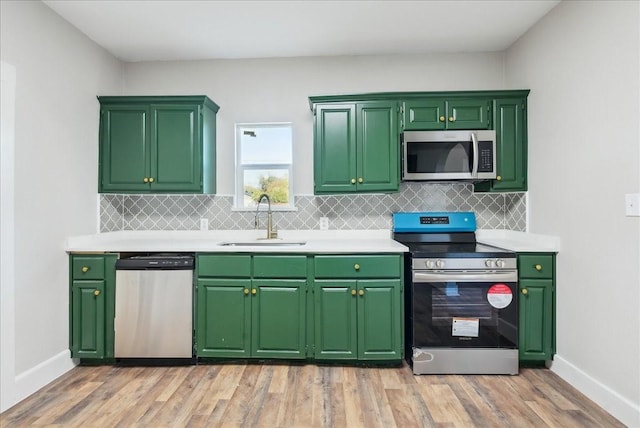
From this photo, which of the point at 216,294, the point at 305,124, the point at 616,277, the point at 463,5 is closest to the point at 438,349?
the point at 616,277

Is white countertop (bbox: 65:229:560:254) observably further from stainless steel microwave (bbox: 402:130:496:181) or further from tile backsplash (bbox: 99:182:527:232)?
stainless steel microwave (bbox: 402:130:496:181)

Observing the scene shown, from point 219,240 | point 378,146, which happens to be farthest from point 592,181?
point 219,240

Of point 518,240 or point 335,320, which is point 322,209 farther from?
point 518,240

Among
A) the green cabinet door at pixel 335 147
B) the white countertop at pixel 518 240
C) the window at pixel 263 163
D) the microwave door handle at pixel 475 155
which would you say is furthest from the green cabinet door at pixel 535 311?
the window at pixel 263 163

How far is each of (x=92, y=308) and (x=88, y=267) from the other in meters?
0.31

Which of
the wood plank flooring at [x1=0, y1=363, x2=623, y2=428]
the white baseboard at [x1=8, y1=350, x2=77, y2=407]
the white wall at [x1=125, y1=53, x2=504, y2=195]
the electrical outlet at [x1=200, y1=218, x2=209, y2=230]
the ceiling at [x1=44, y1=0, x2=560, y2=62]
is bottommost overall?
the wood plank flooring at [x1=0, y1=363, x2=623, y2=428]

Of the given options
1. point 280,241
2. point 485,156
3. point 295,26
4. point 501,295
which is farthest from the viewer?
point 280,241

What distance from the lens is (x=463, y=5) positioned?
2.53 meters

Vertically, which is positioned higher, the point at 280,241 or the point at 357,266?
the point at 280,241

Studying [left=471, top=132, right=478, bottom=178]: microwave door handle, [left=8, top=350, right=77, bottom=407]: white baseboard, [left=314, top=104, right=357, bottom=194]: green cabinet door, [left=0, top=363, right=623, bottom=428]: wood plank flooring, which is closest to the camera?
[left=0, top=363, right=623, bottom=428]: wood plank flooring

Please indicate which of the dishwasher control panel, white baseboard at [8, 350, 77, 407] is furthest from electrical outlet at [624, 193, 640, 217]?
white baseboard at [8, 350, 77, 407]

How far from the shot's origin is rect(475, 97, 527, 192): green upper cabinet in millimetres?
2932

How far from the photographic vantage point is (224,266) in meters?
2.70

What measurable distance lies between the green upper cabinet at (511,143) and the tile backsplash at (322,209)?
30 centimetres
